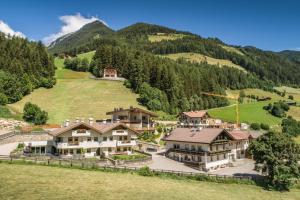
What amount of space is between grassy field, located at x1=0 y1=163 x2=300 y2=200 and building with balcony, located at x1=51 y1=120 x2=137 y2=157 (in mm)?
15872

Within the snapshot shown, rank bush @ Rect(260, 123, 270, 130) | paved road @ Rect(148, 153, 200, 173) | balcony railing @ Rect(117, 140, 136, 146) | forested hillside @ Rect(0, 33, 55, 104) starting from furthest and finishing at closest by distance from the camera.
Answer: bush @ Rect(260, 123, 270, 130) < forested hillside @ Rect(0, 33, 55, 104) < balcony railing @ Rect(117, 140, 136, 146) < paved road @ Rect(148, 153, 200, 173)

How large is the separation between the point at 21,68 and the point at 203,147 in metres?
77.0

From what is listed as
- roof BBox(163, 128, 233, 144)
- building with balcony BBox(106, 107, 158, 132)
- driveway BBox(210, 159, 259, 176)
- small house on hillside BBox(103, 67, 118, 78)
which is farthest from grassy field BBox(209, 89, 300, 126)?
roof BBox(163, 128, 233, 144)

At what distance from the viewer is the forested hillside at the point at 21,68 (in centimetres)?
11038

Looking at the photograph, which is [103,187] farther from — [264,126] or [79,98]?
[264,126]

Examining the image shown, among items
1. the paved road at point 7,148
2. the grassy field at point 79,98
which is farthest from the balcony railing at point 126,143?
the grassy field at point 79,98

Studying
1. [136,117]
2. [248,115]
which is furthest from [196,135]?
[248,115]

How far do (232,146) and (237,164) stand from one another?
14.6 ft

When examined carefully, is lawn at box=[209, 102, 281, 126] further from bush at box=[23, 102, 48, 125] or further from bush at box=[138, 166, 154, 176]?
bush at box=[138, 166, 154, 176]

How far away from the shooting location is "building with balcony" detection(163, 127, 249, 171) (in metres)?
68.6

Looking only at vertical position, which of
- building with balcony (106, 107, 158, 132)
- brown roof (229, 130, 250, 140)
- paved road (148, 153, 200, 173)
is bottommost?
paved road (148, 153, 200, 173)

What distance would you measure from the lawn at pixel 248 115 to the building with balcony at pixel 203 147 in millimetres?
53072

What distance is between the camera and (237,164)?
75438mm

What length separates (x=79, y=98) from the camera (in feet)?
409
